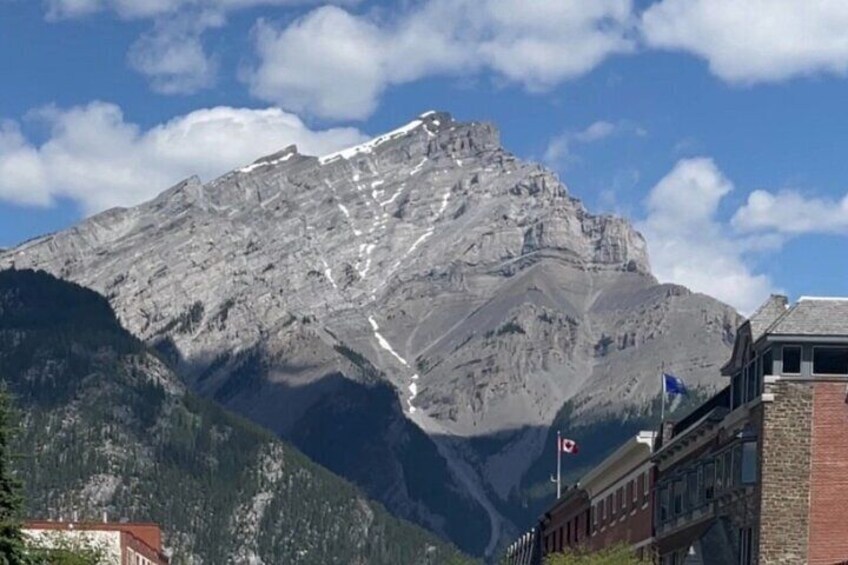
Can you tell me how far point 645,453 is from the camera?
108m

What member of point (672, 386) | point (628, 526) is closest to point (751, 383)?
point (672, 386)

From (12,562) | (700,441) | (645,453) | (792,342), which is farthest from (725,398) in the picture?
(12,562)

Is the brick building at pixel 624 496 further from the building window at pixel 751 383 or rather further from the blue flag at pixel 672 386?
the building window at pixel 751 383

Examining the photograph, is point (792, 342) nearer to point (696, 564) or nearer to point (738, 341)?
point (738, 341)

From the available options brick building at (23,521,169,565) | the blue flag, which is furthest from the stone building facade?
brick building at (23,521,169,565)

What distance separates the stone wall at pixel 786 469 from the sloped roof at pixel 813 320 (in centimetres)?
184

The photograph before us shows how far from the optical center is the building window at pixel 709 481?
8644cm

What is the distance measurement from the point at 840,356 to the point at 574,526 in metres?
63.6

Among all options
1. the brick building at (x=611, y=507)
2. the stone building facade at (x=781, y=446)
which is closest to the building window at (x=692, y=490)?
the stone building facade at (x=781, y=446)

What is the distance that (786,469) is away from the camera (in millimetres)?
76250

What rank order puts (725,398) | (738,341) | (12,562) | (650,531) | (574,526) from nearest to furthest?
(12,562), (738,341), (725,398), (650,531), (574,526)

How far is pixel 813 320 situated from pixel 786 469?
17.3 feet

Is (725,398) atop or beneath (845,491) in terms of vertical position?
atop

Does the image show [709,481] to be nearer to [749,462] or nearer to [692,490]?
[692,490]
